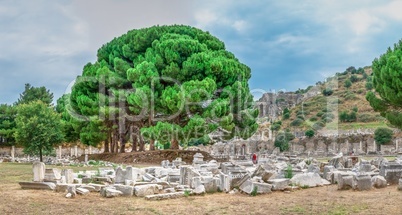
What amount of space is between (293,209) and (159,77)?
66.8 feet

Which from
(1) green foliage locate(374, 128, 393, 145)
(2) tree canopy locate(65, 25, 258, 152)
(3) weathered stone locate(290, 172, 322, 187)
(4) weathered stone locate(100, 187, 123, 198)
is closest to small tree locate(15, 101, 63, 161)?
(2) tree canopy locate(65, 25, 258, 152)

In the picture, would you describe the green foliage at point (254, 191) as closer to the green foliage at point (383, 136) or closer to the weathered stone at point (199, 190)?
the weathered stone at point (199, 190)

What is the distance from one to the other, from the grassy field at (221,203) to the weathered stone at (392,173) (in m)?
0.99

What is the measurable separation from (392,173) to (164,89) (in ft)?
59.6

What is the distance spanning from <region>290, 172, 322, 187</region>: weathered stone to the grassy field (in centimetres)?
102

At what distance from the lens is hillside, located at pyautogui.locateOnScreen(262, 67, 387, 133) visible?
80.4 m

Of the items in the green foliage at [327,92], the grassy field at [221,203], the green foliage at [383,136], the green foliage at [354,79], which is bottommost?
the grassy field at [221,203]

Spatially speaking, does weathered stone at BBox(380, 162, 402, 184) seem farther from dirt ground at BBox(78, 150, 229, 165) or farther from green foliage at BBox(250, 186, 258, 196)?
dirt ground at BBox(78, 150, 229, 165)

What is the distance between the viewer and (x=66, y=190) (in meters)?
10.9

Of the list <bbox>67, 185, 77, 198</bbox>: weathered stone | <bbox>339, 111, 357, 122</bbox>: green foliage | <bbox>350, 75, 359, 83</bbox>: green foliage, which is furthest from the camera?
<bbox>350, 75, 359, 83</bbox>: green foliage

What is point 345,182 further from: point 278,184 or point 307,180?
point 278,184

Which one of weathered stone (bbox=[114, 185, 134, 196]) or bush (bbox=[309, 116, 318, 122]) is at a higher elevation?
bush (bbox=[309, 116, 318, 122])

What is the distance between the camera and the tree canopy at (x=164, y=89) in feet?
86.6

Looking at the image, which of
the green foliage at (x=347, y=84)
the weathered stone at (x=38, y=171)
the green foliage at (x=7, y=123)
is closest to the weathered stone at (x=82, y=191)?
the weathered stone at (x=38, y=171)
